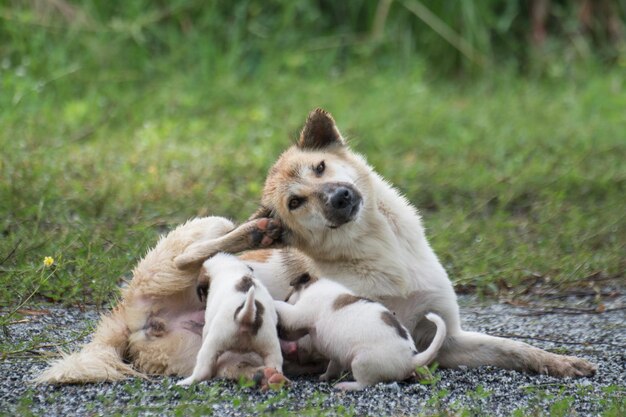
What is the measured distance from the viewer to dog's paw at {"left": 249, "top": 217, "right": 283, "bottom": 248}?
507 cm

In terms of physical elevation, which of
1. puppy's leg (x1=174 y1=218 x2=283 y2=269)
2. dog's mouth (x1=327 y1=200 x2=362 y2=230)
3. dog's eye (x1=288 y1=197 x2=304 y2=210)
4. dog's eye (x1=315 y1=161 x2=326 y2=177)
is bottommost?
puppy's leg (x1=174 y1=218 x2=283 y2=269)

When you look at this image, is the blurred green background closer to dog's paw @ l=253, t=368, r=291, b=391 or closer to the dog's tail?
the dog's tail

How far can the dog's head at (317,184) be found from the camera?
5012 millimetres

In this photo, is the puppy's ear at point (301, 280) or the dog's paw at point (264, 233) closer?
the puppy's ear at point (301, 280)

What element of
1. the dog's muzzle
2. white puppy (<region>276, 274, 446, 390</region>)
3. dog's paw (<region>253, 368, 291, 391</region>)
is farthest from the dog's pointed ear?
dog's paw (<region>253, 368, 291, 391</region>)

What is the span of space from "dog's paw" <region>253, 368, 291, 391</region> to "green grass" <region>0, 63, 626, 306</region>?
1356 mm

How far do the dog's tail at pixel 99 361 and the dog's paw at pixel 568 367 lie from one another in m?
1.66

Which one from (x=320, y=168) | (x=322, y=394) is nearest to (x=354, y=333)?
(x=322, y=394)

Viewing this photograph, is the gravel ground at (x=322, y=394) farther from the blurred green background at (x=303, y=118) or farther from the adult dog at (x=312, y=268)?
the blurred green background at (x=303, y=118)

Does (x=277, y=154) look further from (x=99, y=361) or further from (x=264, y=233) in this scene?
(x=99, y=361)

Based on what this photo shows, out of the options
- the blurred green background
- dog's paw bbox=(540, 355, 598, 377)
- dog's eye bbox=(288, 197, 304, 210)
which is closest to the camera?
dog's paw bbox=(540, 355, 598, 377)

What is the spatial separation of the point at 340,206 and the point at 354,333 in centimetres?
74

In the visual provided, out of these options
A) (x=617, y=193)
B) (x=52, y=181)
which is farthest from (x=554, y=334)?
(x=52, y=181)

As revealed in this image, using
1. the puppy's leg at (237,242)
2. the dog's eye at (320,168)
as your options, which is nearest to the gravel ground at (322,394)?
the puppy's leg at (237,242)
